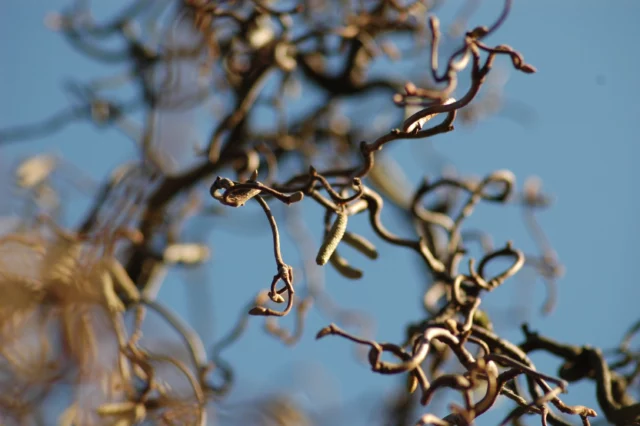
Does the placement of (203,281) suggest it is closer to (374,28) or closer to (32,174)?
(32,174)

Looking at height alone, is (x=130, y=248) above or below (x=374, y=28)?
below

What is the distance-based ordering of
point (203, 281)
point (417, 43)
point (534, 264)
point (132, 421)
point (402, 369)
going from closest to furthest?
point (402, 369) < point (132, 421) < point (534, 264) < point (203, 281) < point (417, 43)

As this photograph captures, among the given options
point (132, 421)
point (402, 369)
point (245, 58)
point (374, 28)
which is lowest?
point (132, 421)

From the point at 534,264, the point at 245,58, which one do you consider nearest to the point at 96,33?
the point at 245,58

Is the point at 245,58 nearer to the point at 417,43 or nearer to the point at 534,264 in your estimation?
the point at 417,43

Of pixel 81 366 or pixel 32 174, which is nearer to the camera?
pixel 81 366

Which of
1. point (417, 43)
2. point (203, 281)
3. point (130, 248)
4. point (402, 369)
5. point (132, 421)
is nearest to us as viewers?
point (402, 369)

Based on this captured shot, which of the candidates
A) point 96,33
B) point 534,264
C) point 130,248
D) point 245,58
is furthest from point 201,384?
point 96,33

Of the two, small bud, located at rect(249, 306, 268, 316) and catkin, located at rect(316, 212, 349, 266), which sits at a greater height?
catkin, located at rect(316, 212, 349, 266)

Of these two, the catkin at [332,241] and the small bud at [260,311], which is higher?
the catkin at [332,241]
